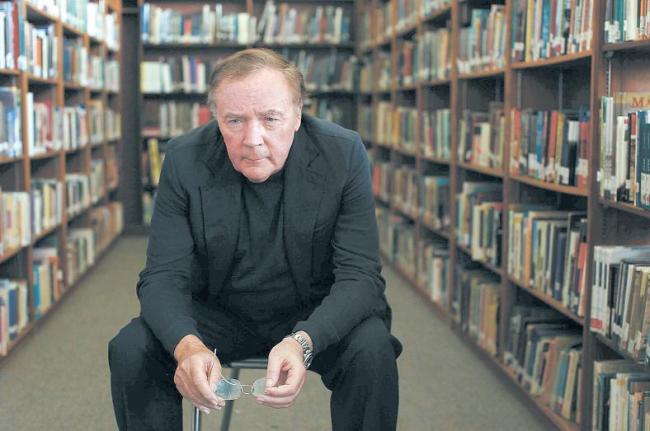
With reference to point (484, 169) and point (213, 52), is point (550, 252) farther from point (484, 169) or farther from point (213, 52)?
point (213, 52)

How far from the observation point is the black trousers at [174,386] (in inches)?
68.5

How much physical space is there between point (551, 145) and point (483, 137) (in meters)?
0.80

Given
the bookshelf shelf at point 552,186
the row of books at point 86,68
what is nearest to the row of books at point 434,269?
the bookshelf shelf at point 552,186

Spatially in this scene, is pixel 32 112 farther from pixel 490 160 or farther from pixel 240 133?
pixel 240 133

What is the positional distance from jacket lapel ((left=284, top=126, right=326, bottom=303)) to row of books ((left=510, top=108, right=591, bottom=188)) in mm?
929

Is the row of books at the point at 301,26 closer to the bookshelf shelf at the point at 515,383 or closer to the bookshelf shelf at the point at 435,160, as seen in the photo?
the bookshelf shelf at the point at 435,160

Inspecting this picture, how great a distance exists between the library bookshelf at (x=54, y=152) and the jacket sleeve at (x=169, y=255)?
1.80m

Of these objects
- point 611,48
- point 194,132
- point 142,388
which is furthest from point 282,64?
point 611,48

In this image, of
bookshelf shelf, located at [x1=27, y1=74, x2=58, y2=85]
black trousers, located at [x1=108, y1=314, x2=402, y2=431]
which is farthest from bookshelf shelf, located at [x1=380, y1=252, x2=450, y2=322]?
black trousers, located at [x1=108, y1=314, x2=402, y2=431]

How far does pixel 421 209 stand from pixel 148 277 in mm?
3111

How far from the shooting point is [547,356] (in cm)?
289

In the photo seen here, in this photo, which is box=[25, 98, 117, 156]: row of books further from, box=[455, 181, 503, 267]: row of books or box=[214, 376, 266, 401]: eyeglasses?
box=[214, 376, 266, 401]: eyeglasses

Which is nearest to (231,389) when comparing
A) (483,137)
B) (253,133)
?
(253,133)

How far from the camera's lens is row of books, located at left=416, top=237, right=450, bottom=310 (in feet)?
14.4
